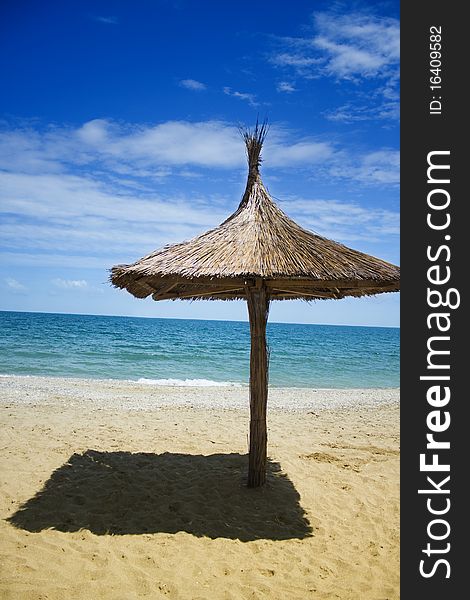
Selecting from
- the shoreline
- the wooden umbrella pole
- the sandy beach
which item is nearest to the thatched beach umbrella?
the wooden umbrella pole

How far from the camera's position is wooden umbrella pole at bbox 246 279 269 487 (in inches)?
185

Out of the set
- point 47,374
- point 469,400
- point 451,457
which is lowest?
point 47,374

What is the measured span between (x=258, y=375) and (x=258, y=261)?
1.19m

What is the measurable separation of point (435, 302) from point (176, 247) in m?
2.69

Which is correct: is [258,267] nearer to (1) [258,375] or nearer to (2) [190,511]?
(1) [258,375]

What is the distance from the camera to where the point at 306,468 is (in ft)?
18.7

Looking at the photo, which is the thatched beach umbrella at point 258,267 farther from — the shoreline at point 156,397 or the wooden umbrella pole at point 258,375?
the shoreline at point 156,397

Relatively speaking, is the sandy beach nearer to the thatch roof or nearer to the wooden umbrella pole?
the wooden umbrella pole

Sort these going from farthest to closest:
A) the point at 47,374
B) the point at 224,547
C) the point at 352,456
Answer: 1. the point at 47,374
2. the point at 352,456
3. the point at 224,547

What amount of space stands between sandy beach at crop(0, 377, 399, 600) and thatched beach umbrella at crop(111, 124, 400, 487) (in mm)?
698

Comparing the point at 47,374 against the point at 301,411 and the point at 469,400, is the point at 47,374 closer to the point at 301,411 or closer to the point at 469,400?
the point at 301,411

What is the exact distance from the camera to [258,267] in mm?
4082

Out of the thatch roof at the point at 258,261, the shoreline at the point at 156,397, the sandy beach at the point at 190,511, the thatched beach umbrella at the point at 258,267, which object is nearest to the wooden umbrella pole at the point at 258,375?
the thatched beach umbrella at the point at 258,267

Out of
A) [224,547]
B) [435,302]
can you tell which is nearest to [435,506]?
[435,302]
